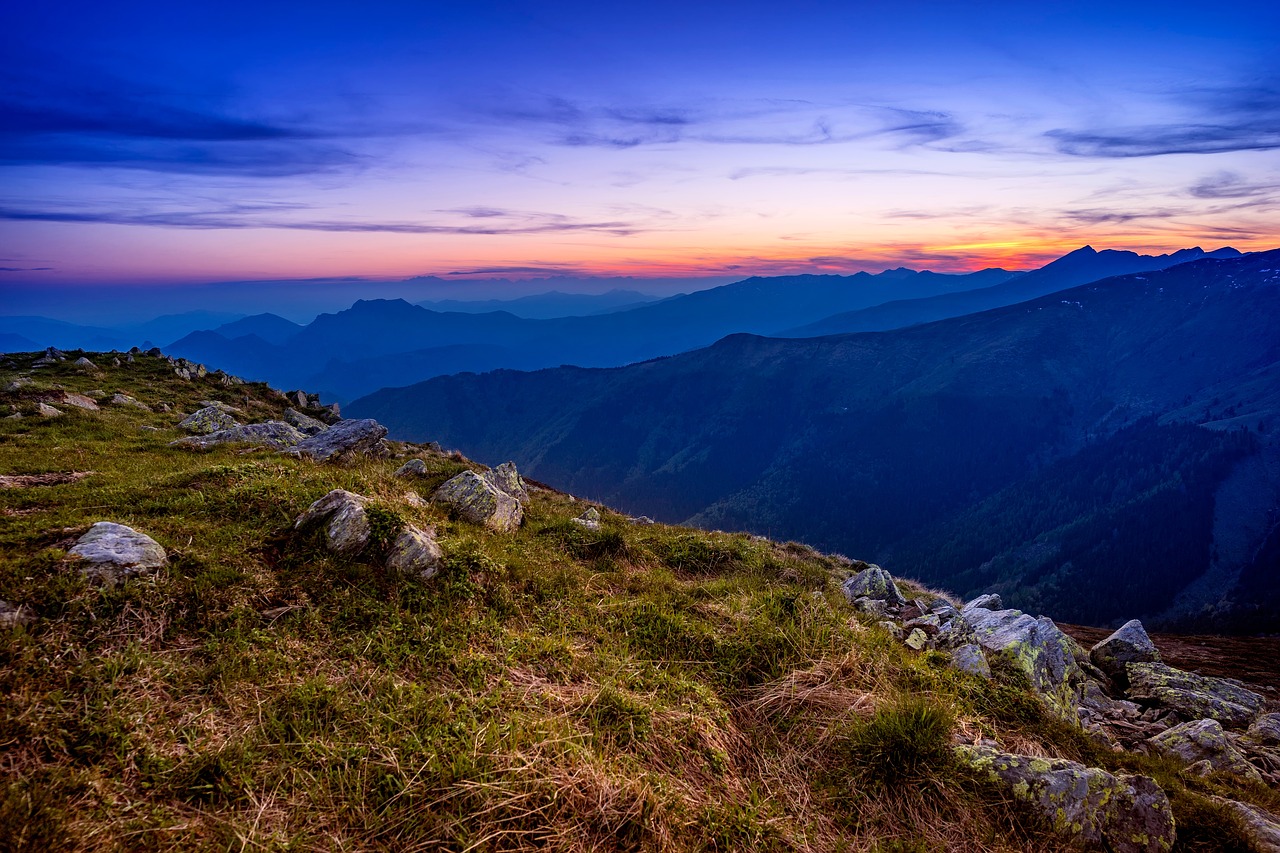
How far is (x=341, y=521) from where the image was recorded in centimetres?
820

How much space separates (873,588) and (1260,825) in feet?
28.0

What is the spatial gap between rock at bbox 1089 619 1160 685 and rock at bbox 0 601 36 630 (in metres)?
18.9

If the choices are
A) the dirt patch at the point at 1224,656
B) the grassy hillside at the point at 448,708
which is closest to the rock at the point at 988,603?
the dirt patch at the point at 1224,656

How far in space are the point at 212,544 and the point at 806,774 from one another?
26.7ft

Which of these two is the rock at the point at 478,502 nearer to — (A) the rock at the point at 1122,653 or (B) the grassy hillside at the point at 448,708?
(B) the grassy hillside at the point at 448,708

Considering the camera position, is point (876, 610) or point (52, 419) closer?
point (876, 610)

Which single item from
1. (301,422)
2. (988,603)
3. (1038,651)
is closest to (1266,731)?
(1038,651)

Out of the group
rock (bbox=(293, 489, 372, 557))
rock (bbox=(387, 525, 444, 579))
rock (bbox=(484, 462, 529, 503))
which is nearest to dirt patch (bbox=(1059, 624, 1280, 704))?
rock (bbox=(484, 462, 529, 503))

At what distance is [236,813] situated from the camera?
4332 millimetres

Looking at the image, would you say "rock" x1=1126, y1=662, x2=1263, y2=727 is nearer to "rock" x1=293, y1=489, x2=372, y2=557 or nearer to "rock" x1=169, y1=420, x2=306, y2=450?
"rock" x1=293, y1=489, x2=372, y2=557

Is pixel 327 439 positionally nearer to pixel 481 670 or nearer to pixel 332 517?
pixel 332 517

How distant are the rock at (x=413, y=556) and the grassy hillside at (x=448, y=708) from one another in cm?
20

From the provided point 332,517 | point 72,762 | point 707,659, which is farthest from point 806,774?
point 332,517

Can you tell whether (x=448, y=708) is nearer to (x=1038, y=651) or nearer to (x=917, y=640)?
(x=917, y=640)
